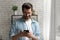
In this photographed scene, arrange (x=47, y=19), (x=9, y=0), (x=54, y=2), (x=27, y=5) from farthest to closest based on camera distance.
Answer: (x=9, y=0) < (x=47, y=19) < (x=27, y=5) < (x=54, y=2)

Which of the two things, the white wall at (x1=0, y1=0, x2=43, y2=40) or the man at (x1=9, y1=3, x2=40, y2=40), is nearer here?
the man at (x1=9, y1=3, x2=40, y2=40)

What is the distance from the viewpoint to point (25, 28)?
178 cm

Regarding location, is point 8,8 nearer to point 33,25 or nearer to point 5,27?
point 5,27

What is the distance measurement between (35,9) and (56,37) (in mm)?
826

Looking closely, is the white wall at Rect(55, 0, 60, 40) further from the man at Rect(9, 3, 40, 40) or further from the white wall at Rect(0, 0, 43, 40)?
the white wall at Rect(0, 0, 43, 40)

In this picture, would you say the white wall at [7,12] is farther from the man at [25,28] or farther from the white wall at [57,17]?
the white wall at [57,17]

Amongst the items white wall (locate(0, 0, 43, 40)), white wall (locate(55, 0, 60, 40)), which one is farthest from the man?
white wall (locate(0, 0, 43, 40))

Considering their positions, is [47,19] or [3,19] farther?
[3,19]

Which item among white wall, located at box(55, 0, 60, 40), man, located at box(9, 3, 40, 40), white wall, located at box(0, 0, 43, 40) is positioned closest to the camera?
white wall, located at box(55, 0, 60, 40)

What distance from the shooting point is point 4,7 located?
88.6 inches

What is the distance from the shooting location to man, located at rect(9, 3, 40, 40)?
1.70 m

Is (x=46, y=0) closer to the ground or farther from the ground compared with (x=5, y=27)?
farther from the ground

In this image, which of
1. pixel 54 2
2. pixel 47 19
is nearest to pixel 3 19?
pixel 47 19

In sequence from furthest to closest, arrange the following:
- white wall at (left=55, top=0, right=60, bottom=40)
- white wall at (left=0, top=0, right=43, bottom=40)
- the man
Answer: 1. white wall at (left=0, top=0, right=43, bottom=40)
2. the man
3. white wall at (left=55, top=0, right=60, bottom=40)
